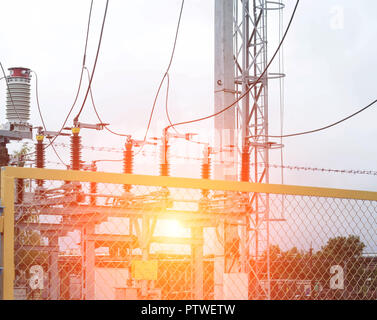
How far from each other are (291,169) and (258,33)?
3.50 metres

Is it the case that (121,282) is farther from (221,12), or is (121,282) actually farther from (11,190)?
(11,190)

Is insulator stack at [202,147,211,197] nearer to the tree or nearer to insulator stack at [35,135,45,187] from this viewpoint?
insulator stack at [35,135,45,187]

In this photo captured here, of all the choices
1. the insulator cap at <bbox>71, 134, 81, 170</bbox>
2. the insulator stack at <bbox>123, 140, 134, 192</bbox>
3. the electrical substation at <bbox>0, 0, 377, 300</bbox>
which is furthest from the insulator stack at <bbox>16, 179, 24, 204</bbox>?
the insulator stack at <bbox>123, 140, 134, 192</bbox>

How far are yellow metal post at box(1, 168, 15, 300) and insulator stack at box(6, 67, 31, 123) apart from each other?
322 inches

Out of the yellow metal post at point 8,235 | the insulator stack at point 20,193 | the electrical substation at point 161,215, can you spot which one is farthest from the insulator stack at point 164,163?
the yellow metal post at point 8,235

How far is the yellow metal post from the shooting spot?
340 centimetres

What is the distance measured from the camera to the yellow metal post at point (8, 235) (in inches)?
134

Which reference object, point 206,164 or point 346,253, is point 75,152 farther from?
point 346,253

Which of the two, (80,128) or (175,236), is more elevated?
(80,128)

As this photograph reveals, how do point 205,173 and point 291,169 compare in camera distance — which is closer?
point 205,173

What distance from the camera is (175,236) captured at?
30.8 feet
